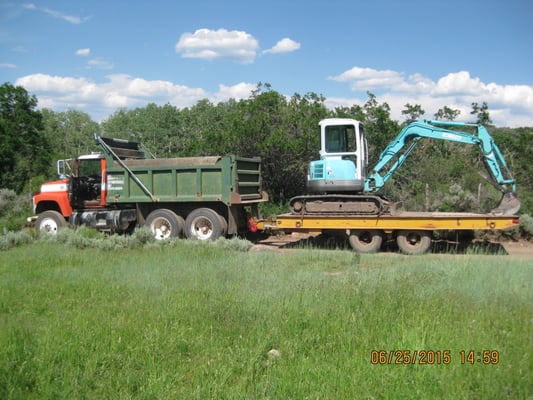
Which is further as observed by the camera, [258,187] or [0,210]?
[0,210]

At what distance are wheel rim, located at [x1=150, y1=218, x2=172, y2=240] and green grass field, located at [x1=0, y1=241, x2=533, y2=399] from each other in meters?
5.79

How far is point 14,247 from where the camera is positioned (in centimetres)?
1259

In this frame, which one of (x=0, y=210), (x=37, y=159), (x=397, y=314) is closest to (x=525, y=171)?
(x=397, y=314)

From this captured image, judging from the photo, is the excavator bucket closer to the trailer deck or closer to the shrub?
the trailer deck

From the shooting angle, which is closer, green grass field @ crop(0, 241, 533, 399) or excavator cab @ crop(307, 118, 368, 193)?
green grass field @ crop(0, 241, 533, 399)

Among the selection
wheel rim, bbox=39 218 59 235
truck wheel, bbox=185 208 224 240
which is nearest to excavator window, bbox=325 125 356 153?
truck wheel, bbox=185 208 224 240

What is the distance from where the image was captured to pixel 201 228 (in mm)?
14078

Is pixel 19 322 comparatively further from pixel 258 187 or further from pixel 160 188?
pixel 258 187

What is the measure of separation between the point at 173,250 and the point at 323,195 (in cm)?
421

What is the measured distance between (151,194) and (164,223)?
2.95ft

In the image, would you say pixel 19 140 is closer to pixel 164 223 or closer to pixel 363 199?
pixel 164 223

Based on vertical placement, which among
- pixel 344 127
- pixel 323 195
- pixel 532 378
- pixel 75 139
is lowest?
pixel 532 378

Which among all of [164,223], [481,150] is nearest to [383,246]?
[481,150]

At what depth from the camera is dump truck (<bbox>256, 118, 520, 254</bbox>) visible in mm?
12148
